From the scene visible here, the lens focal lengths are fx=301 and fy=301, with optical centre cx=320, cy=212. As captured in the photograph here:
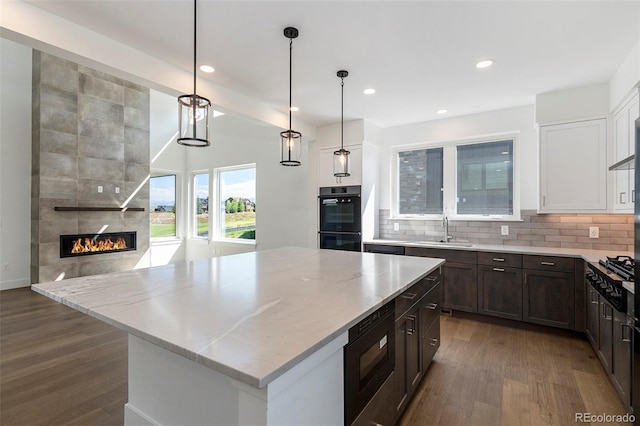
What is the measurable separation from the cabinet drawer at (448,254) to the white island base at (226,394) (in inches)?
117

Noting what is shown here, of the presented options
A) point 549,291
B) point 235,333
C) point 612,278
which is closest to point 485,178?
point 549,291

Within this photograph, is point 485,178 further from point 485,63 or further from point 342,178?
point 342,178

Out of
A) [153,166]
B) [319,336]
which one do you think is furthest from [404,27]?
[153,166]

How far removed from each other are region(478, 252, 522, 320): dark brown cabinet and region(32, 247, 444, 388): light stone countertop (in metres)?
1.64

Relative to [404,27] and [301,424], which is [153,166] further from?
[301,424]

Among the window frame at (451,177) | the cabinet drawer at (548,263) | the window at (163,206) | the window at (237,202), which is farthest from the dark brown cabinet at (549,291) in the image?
the window at (163,206)

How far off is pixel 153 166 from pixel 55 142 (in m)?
2.02

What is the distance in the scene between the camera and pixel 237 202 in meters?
6.62

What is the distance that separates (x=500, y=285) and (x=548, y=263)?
530 millimetres

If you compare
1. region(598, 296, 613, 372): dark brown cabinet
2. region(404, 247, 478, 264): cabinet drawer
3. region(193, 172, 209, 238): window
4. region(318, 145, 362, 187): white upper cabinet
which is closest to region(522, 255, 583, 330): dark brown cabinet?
region(404, 247, 478, 264): cabinet drawer

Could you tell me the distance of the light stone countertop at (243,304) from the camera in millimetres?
899

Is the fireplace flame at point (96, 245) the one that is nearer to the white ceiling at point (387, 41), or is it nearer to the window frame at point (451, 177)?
the white ceiling at point (387, 41)

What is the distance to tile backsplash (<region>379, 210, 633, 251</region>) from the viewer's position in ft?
10.8

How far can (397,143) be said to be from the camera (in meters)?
4.86
